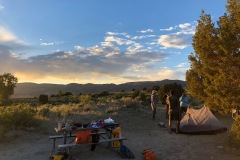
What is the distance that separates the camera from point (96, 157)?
35.9ft

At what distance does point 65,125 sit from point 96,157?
1.49 meters

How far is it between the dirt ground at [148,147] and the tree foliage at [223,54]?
159cm

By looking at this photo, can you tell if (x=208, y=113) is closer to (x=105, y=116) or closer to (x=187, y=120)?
(x=187, y=120)

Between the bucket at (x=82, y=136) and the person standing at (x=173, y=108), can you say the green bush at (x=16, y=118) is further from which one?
the person standing at (x=173, y=108)

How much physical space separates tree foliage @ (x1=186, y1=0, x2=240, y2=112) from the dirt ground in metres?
1.59

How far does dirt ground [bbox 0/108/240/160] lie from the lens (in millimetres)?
11180

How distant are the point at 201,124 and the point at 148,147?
3.81m

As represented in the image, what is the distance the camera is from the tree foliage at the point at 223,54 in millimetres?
11688

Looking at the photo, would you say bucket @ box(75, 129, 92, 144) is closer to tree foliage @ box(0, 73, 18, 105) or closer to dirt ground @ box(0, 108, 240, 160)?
dirt ground @ box(0, 108, 240, 160)

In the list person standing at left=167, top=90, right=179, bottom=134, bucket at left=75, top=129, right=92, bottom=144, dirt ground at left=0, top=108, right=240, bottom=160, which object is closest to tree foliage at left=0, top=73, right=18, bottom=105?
dirt ground at left=0, top=108, right=240, bottom=160

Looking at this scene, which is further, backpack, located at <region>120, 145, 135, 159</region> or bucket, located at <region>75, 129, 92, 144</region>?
backpack, located at <region>120, 145, 135, 159</region>

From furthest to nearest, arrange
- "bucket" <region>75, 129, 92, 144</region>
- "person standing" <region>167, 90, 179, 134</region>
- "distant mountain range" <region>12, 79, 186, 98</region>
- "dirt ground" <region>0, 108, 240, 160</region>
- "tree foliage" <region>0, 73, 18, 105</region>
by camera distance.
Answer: "distant mountain range" <region>12, 79, 186, 98</region>, "tree foliage" <region>0, 73, 18, 105</region>, "person standing" <region>167, 90, 179, 134</region>, "dirt ground" <region>0, 108, 240, 160</region>, "bucket" <region>75, 129, 92, 144</region>

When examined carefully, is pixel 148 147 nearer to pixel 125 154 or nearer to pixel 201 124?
pixel 125 154

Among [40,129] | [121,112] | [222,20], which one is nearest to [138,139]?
[40,129]
